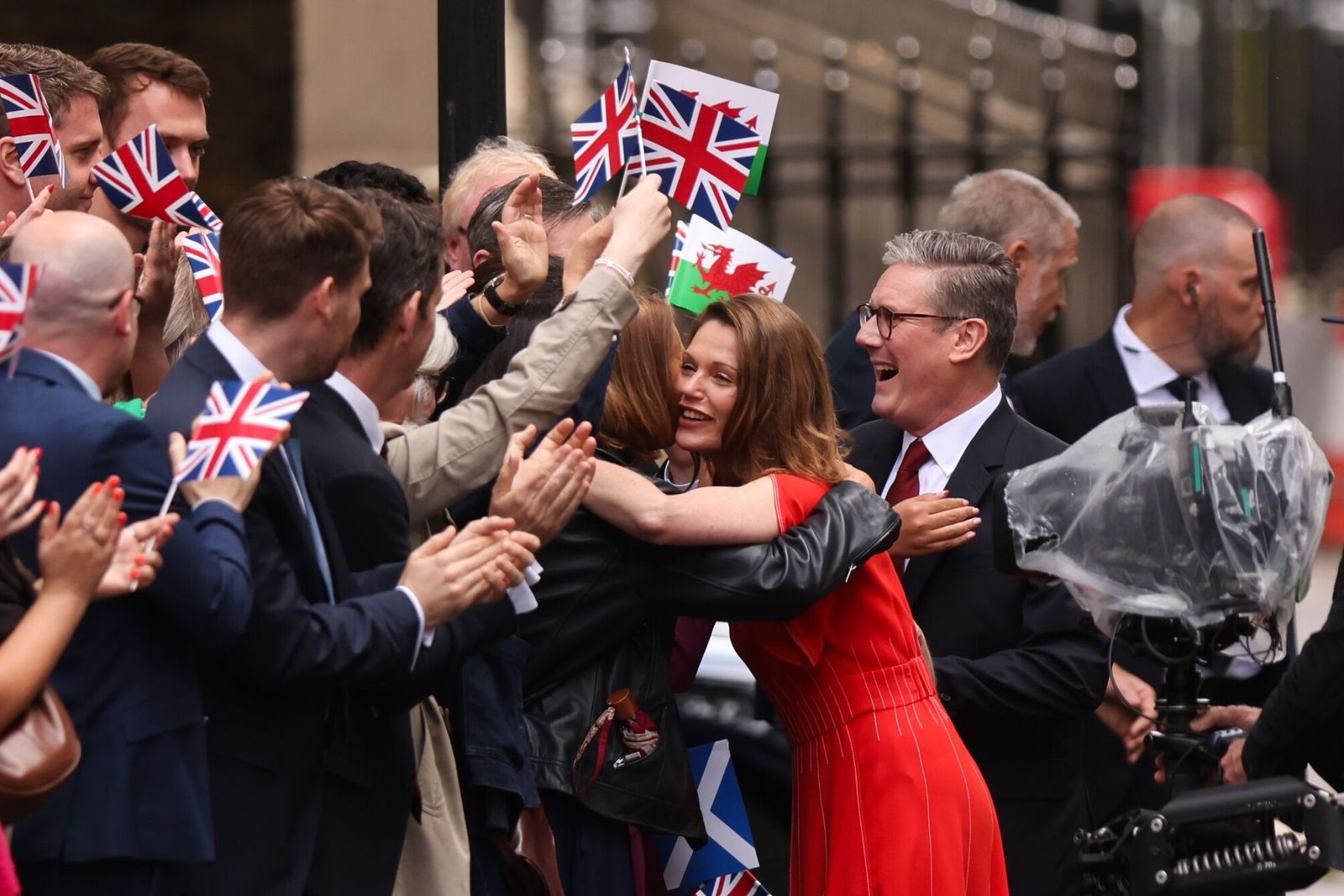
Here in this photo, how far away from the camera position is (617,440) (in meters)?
4.00

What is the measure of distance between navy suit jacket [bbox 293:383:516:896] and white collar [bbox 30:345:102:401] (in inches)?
14.4

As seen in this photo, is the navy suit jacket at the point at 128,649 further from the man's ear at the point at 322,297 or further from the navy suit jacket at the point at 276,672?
the man's ear at the point at 322,297

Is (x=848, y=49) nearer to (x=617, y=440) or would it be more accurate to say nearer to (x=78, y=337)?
(x=617, y=440)

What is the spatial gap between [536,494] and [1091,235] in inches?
361

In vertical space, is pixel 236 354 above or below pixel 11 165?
below

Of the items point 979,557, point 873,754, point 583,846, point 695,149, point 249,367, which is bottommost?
point 583,846

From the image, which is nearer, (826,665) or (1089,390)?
(826,665)

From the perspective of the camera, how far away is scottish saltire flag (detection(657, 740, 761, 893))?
4145mm

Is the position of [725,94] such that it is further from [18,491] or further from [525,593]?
[18,491]

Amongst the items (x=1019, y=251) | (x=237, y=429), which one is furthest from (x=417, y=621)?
(x=1019, y=251)

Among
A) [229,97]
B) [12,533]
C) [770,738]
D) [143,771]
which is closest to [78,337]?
[12,533]

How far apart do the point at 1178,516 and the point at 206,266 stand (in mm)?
2014

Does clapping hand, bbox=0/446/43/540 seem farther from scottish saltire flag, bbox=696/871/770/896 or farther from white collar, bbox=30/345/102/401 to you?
scottish saltire flag, bbox=696/871/770/896

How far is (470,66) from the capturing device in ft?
14.5
